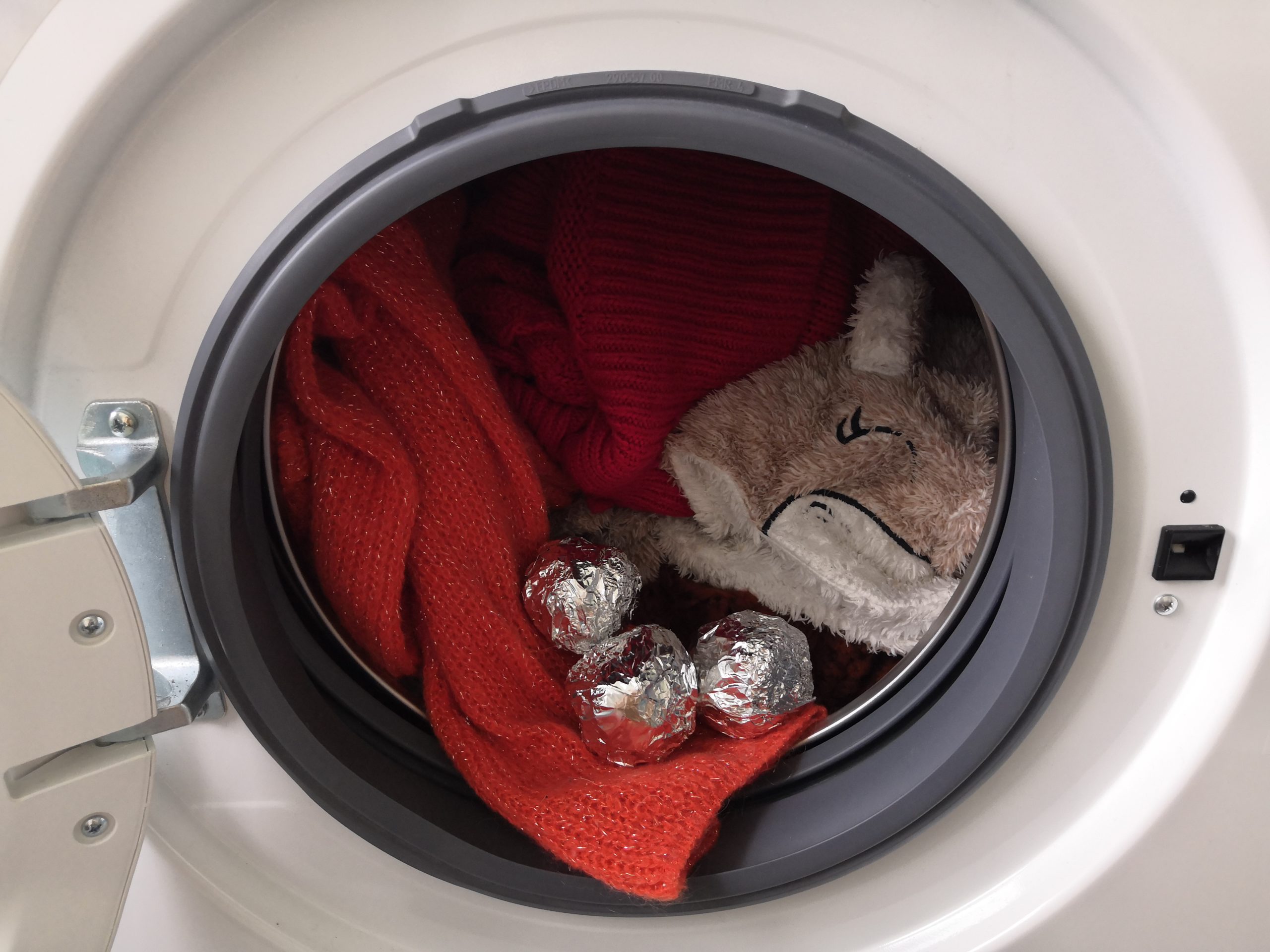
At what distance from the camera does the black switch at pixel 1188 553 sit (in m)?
0.52

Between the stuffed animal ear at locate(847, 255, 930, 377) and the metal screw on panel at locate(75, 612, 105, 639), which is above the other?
the stuffed animal ear at locate(847, 255, 930, 377)

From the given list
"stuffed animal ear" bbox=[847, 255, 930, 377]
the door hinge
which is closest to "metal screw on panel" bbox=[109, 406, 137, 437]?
the door hinge

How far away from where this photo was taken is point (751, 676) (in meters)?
0.72

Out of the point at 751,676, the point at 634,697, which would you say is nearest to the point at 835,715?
the point at 751,676

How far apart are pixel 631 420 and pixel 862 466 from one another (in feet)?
0.70

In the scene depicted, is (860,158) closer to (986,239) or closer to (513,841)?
(986,239)

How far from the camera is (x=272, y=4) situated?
426 mm

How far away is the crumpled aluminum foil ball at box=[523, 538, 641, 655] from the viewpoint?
72cm

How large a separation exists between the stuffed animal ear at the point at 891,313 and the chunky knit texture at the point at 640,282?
32mm

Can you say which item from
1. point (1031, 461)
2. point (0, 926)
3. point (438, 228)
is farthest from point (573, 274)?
point (0, 926)

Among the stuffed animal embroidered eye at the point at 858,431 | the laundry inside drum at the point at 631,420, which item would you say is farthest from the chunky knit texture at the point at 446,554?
the stuffed animal embroidered eye at the point at 858,431

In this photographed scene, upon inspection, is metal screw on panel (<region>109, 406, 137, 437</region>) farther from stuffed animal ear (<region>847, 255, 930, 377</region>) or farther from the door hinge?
stuffed animal ear (<region>847, 255, 930, 377</region>)

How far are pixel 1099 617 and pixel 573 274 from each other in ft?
1.51

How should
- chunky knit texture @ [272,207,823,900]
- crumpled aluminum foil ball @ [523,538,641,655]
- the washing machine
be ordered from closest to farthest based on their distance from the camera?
1. the washing machine
2. chunky knit texture @ [272,207,823,900]
3. crumpled aluminum foil ball @ [523,538,641,655]
